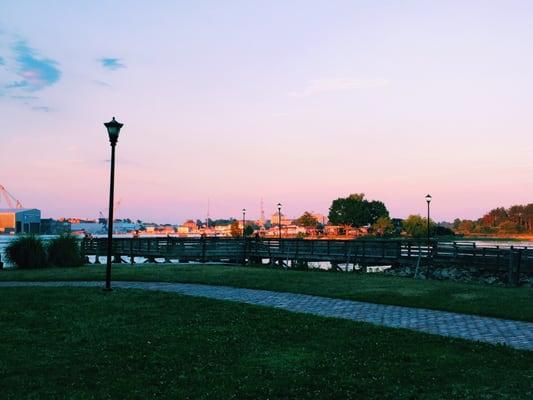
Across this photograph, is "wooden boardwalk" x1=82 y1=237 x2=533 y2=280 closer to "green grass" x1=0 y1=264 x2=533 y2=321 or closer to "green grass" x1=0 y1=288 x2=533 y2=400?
"green grass" x1=0 y1=264 x2=533 y2=321

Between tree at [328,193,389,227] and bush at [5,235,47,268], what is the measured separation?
5280 inches

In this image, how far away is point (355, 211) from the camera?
158000 mm

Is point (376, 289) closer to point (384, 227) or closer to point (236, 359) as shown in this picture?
point (236, 359)

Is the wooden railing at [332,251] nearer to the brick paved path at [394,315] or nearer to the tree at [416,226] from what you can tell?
the brick paved path at [394,315]

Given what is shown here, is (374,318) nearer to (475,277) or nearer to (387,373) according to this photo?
(387,373)

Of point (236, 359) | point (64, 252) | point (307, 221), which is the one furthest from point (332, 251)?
point (307, 221)

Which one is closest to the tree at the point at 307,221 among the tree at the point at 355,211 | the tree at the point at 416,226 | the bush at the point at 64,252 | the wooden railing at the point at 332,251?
the tree at the point at 355,211

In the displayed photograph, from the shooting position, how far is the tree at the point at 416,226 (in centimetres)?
12588

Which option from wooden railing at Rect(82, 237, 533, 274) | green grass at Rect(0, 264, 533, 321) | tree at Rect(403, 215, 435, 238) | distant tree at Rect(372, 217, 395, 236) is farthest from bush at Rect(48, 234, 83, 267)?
distant tree at Rect(372, 217, 395, 236)

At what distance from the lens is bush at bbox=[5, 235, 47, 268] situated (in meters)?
29.0

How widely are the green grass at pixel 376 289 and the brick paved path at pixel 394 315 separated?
2.66ft

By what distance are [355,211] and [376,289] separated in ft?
462

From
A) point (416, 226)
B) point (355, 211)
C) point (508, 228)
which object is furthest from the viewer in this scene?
point (508, 228)

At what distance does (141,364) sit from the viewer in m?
8.52
